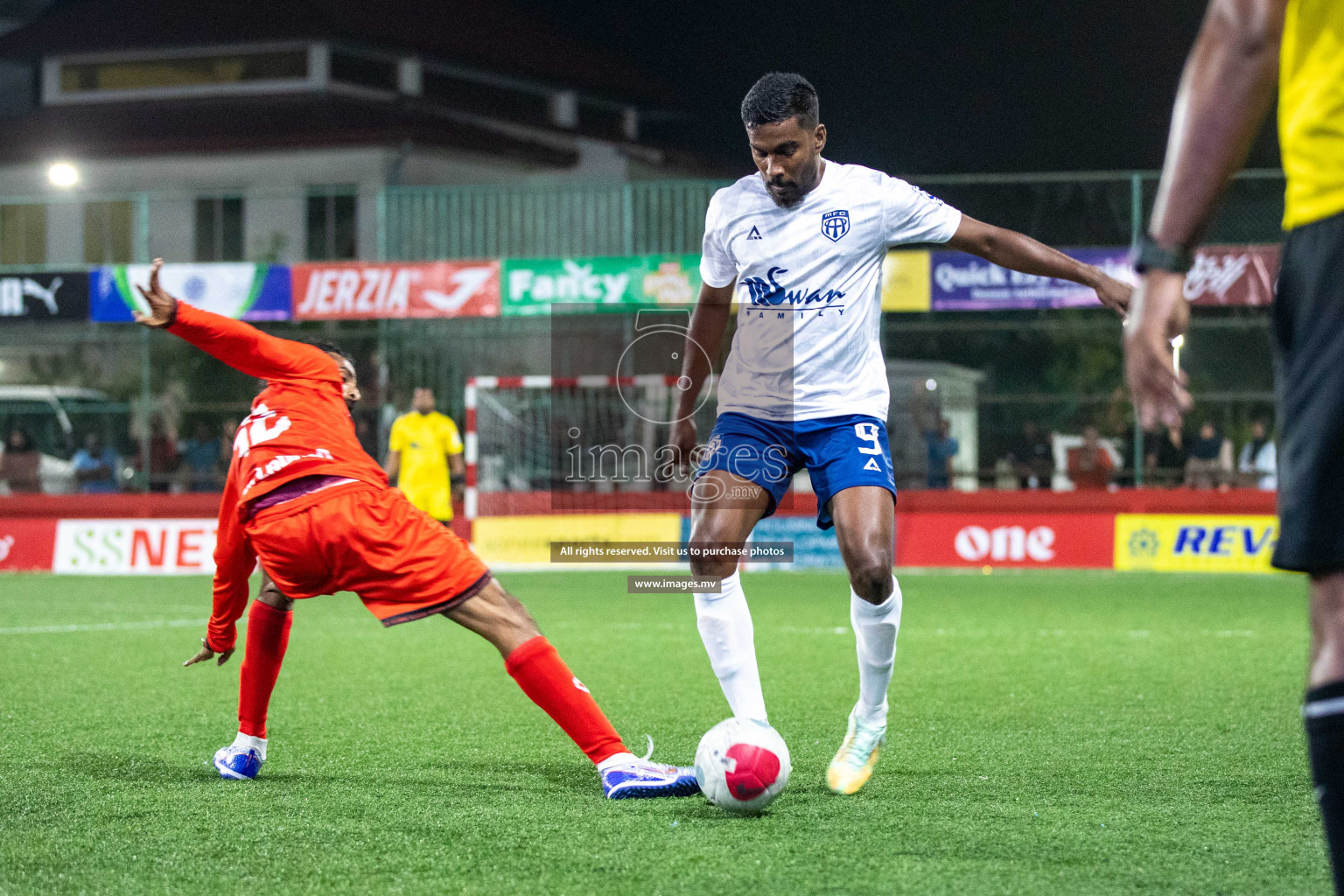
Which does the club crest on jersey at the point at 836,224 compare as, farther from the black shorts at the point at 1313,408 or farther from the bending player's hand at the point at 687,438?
the black shorts at the point at 1313,408

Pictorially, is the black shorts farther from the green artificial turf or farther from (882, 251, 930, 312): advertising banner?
(882, 251, 930, 312): advertising banner

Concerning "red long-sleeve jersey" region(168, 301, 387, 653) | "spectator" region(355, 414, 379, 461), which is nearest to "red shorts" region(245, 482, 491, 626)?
"red long-sleeve jersey" region(168, 301, 387, 653)

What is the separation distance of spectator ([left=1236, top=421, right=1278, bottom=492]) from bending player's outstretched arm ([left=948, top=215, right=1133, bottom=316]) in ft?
46.8

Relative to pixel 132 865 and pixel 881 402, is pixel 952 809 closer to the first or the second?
pixel 881 402

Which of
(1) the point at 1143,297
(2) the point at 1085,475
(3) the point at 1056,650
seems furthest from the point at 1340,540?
(2) the point at 1085,475

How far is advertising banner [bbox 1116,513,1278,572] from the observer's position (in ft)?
54.1

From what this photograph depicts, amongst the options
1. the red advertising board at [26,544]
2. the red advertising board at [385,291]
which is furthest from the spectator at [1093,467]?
the red advertising board at [26,544]

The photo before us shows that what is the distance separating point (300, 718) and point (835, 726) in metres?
2.38

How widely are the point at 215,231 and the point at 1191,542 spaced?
23407 millimetres

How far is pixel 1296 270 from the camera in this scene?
2.15m

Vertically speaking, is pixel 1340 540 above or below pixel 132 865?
above

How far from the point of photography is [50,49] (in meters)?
39.2

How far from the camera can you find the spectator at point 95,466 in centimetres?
2033

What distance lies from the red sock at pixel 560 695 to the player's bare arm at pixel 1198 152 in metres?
2.62
